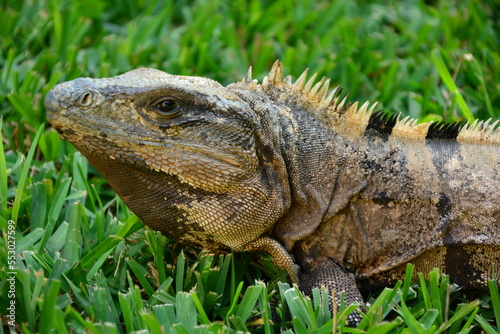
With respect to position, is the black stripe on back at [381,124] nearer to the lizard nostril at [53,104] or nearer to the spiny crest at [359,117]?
the spiny crest at [359,117]

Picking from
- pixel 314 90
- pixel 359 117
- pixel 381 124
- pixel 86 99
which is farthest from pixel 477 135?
pixel 86 99

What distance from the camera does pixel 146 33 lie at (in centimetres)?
644

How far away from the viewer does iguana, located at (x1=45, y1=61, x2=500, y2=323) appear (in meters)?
3.37

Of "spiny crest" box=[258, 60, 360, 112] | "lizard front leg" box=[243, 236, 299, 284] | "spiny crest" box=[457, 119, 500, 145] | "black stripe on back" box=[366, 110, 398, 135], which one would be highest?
"spiny crest" box=[258, 60, 360, 112]

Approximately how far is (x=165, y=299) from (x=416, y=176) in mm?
1595

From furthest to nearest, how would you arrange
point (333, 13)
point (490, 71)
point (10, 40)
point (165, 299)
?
point (333, 13), point (490, 71), point (10, 40), point (165, 299)

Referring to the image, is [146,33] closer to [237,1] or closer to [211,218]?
[237,1]

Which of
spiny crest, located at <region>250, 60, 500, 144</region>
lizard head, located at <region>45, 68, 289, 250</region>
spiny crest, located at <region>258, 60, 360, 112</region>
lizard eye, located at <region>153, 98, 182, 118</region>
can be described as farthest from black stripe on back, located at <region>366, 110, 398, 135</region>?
lizard eye, located at <region>153, 98, 182, 118</region>

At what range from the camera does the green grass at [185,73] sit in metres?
3.26

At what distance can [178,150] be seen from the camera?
338cm

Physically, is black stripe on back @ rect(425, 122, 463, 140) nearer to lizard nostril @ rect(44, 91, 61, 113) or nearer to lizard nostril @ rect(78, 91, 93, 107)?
lizard nostril @ rect(78, 91, 93, 107)

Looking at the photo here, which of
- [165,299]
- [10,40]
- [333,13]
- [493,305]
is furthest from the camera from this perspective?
[333,13]

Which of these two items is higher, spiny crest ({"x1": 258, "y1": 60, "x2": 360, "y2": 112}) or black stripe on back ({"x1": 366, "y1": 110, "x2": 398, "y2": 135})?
spiny crest ({"x1": 258, "y1": 60, "x2": 360, "y2": 112})

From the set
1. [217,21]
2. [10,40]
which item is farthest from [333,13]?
[10,40]
